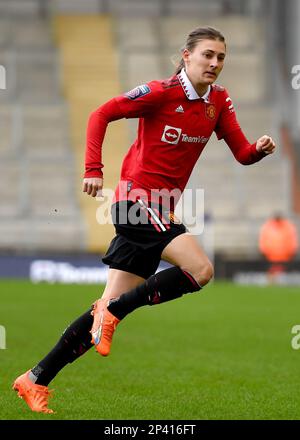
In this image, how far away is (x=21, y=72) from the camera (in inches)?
1315

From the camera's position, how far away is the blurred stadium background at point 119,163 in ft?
46.4

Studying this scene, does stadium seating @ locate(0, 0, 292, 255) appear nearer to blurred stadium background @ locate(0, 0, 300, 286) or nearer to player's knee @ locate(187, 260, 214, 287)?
blurred stadium background @ locate(0, 0, 300, 286)

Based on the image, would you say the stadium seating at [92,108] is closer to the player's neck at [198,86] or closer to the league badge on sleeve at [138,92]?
the player's neck at [198,86]

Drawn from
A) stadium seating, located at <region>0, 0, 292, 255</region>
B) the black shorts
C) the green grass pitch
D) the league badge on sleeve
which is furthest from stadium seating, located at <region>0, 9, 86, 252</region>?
the league badge on sleeve

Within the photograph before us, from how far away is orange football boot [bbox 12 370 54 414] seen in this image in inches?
262

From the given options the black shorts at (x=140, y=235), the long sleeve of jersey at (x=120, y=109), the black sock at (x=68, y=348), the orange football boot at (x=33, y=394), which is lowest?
the orange football boot at (x=33, y=394)

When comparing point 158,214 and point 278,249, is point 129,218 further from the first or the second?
point 278,249

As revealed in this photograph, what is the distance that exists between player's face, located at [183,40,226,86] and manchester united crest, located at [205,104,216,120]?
0.63 feet

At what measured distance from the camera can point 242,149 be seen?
7117 mm

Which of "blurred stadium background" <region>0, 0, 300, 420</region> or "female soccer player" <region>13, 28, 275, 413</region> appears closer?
"female soccer player" <region>13, 28, 275, 413</region>

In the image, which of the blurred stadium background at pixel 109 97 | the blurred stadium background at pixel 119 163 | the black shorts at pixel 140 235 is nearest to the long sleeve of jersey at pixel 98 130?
the black shorts at pixel 140 235

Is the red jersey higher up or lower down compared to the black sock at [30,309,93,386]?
higher up

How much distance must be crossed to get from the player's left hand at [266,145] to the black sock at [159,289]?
37.9 inches

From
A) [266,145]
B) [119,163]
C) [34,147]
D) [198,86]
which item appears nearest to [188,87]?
[198,86]
